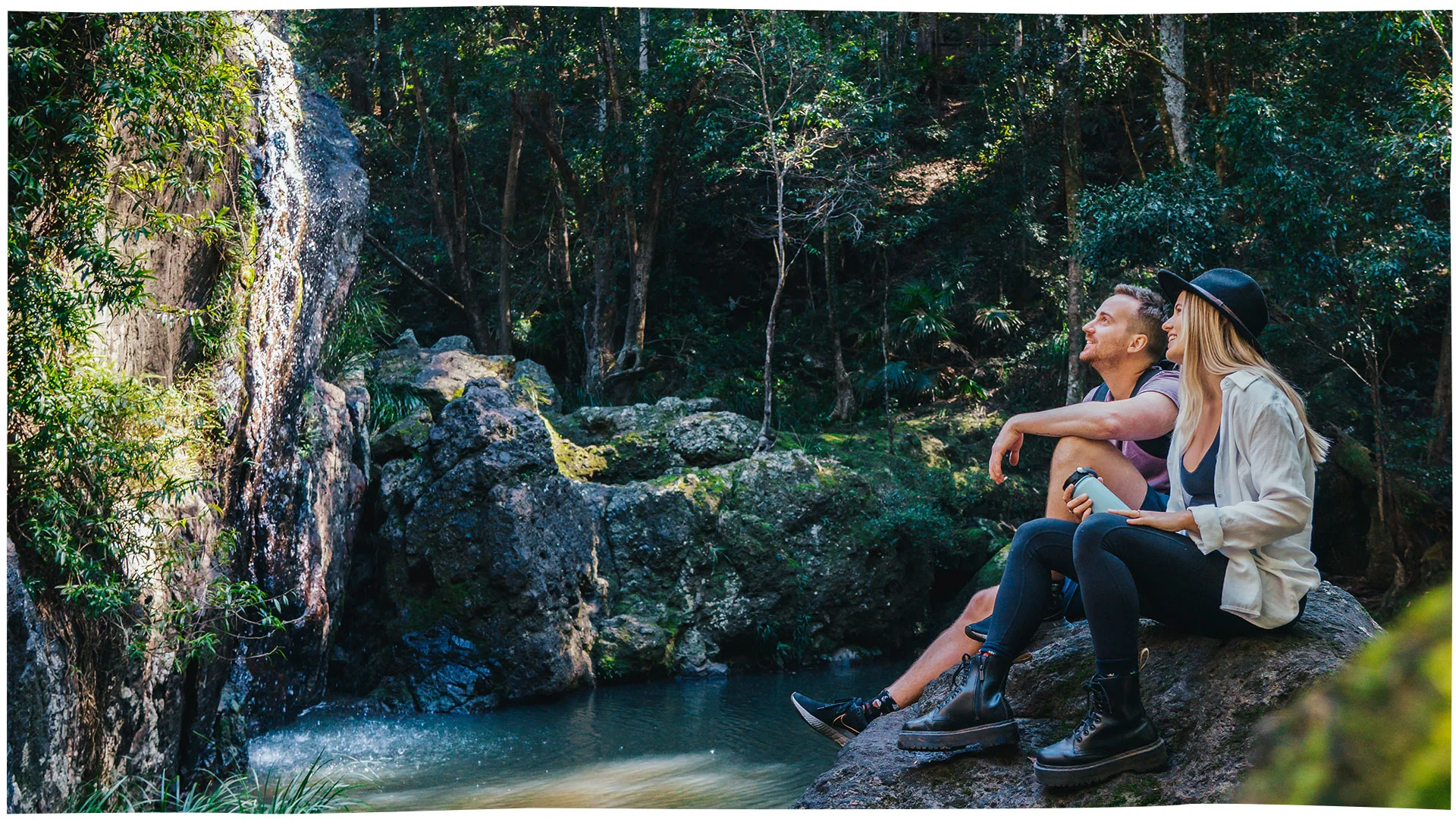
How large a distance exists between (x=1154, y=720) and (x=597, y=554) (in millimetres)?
5941

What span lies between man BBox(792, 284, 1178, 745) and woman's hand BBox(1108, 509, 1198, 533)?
300 millimetres

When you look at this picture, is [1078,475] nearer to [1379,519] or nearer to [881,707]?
[881,707]

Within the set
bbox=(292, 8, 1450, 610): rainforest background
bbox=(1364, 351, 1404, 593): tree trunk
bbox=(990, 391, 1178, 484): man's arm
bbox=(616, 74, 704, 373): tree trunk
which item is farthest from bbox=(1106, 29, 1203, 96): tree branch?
bbox=(990, 391, 1178, 484): man's arm

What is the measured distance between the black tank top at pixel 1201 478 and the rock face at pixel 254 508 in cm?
337

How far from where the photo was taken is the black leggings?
2195 mm

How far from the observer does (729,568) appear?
27.4 feet

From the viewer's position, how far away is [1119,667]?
7.22 ft

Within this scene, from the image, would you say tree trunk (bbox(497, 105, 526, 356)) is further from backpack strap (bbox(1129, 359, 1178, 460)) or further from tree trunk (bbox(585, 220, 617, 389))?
backpack strap (bbox(1129, 359, 1178, 460))

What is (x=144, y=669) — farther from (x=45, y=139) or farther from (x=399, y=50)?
(x=399, y=50)

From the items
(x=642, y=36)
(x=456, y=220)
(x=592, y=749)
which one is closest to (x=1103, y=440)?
(x=592, y=749)

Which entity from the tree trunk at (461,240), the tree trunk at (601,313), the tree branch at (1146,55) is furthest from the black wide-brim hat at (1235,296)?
the tree trunk at (461,240)

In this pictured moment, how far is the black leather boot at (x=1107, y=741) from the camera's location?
220cm

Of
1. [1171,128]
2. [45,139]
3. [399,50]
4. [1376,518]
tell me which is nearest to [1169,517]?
[45,139]

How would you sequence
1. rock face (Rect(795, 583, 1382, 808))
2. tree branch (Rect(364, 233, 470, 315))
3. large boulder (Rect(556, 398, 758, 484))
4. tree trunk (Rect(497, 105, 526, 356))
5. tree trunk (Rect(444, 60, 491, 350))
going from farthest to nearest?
tree trunk (Rect(497, 105, 526, 356)), tree trunk (Rect(444, 60, 491, 350)), tree branch (Rect(364, 233, 470, 315)), large boulder (Rect(556, 398, 758, 484)), rock face (Rect(795, 583, 1382, 808))
